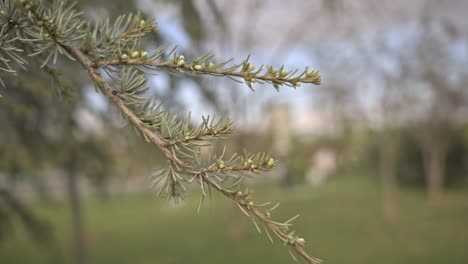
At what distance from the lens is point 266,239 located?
10484 millimetres

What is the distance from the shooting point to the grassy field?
8.64 m

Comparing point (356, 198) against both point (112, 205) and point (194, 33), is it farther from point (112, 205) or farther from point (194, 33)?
point (194, 33)

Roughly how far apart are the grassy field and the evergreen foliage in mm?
5236

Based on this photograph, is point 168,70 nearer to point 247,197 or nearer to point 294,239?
point 247,197

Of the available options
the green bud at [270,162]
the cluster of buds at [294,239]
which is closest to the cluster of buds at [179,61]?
the green bud at [270,162]

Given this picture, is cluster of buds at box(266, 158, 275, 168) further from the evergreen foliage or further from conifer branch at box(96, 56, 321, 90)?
conifer branch at box(96, 56, 321, 90)

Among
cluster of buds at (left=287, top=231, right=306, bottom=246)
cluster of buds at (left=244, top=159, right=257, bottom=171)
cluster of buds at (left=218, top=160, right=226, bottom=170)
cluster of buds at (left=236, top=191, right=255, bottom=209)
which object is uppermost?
cluster of buds at (left=244, top=159, right=257, bottom=171)

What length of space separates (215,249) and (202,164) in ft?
31.3

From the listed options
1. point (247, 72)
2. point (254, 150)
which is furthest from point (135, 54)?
point (254, 150)

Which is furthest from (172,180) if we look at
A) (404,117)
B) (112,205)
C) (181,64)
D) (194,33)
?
(112,205)

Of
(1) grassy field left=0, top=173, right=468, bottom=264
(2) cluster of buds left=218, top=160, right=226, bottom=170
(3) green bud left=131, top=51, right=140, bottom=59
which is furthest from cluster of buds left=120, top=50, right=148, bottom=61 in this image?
(1) grassy field left=0, top=173, right=468, bottom=264

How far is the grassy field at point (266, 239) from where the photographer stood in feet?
28.3

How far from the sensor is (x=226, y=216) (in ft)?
47.9

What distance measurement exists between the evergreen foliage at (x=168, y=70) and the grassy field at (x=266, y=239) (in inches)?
206
